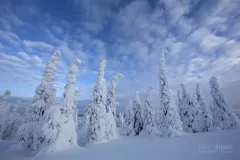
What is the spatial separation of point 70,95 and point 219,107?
34.2 m

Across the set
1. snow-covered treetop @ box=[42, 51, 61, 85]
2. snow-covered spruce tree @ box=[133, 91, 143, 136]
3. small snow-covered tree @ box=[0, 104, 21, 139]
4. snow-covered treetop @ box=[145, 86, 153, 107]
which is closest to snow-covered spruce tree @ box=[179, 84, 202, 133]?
snow-covered treetop @ box=[145, 86, 153, 107]

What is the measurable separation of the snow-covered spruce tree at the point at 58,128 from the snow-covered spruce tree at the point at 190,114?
3062cm

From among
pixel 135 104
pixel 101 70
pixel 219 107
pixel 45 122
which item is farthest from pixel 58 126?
pixel 219 107

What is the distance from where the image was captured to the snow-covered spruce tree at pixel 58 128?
13430 millimetres

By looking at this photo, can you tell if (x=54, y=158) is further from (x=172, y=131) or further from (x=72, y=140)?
(x=172, y=131)

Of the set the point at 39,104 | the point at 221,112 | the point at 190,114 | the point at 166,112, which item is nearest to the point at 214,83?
the point at 221,112

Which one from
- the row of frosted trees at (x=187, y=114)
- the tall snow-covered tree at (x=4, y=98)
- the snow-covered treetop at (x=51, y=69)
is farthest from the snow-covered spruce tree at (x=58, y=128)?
the tall snow-covered tree at (x=4, y=98)

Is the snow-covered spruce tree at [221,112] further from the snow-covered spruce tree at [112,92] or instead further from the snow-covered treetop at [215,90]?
the snow-covered spruce tree at [112,92]

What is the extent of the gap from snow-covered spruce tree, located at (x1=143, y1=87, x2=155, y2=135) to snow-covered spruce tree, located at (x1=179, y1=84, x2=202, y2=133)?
10.9m

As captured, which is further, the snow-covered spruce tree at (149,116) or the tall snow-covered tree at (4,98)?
the tall snow-covered tree at (4,98)

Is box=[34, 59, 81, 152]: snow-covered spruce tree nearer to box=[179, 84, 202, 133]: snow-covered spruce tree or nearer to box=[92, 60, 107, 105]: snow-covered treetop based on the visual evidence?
box=[92, 60, 107, 105]: snow-covered treetop

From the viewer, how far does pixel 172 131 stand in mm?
22500

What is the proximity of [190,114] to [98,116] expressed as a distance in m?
26.8

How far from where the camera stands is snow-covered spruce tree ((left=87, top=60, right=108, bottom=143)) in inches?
725
